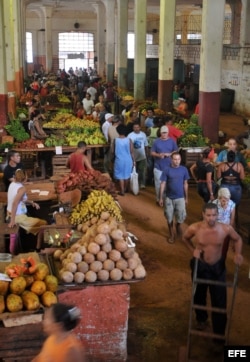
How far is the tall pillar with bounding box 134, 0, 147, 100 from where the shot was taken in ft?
70.9

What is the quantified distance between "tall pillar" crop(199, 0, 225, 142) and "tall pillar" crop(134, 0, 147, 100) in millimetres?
8252

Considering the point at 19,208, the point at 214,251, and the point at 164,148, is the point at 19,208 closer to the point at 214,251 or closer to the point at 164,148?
the point at 214,251

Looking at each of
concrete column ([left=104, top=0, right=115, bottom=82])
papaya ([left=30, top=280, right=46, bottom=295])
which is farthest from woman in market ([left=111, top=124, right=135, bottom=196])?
concrete column ([left=104, top=0, right=115, bottom=82])

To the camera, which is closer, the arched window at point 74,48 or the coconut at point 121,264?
the coconut at point 121,264

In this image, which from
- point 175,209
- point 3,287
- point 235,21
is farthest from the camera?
point 235,21

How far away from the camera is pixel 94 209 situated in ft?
22.9

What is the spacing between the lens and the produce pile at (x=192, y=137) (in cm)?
1298

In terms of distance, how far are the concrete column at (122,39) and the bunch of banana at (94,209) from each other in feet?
65.8

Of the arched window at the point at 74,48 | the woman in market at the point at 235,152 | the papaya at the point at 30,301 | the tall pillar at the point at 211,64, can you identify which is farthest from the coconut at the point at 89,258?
the arched window at the point at 74,48

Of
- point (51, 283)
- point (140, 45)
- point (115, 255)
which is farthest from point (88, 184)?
point (140, 45)

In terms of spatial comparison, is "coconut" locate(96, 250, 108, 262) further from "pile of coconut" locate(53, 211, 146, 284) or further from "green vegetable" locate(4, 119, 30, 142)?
"green vegetable" locate(4, 119, 30, 142)

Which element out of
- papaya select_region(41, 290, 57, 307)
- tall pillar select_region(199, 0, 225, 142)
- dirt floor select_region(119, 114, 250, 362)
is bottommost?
dirt floor select_region(119, 114, 250, 362)

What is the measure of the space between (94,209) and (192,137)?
6.70 metres

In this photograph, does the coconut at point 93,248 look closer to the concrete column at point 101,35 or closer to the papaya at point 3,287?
the papaya at point 3,287
